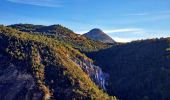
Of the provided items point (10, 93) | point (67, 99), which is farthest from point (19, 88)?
point (67, 99)

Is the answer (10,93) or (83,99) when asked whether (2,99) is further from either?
(83,99)

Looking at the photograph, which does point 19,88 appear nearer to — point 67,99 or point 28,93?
point 28,93

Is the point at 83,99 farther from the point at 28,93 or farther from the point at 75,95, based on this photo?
the point at 28,93

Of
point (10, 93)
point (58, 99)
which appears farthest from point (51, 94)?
point (10, 93)

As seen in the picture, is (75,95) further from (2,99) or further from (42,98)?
(2,99)

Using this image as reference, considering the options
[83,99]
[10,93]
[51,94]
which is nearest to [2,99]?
[10,93]

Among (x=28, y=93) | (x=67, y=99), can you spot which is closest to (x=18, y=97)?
(x=28, y=93)
